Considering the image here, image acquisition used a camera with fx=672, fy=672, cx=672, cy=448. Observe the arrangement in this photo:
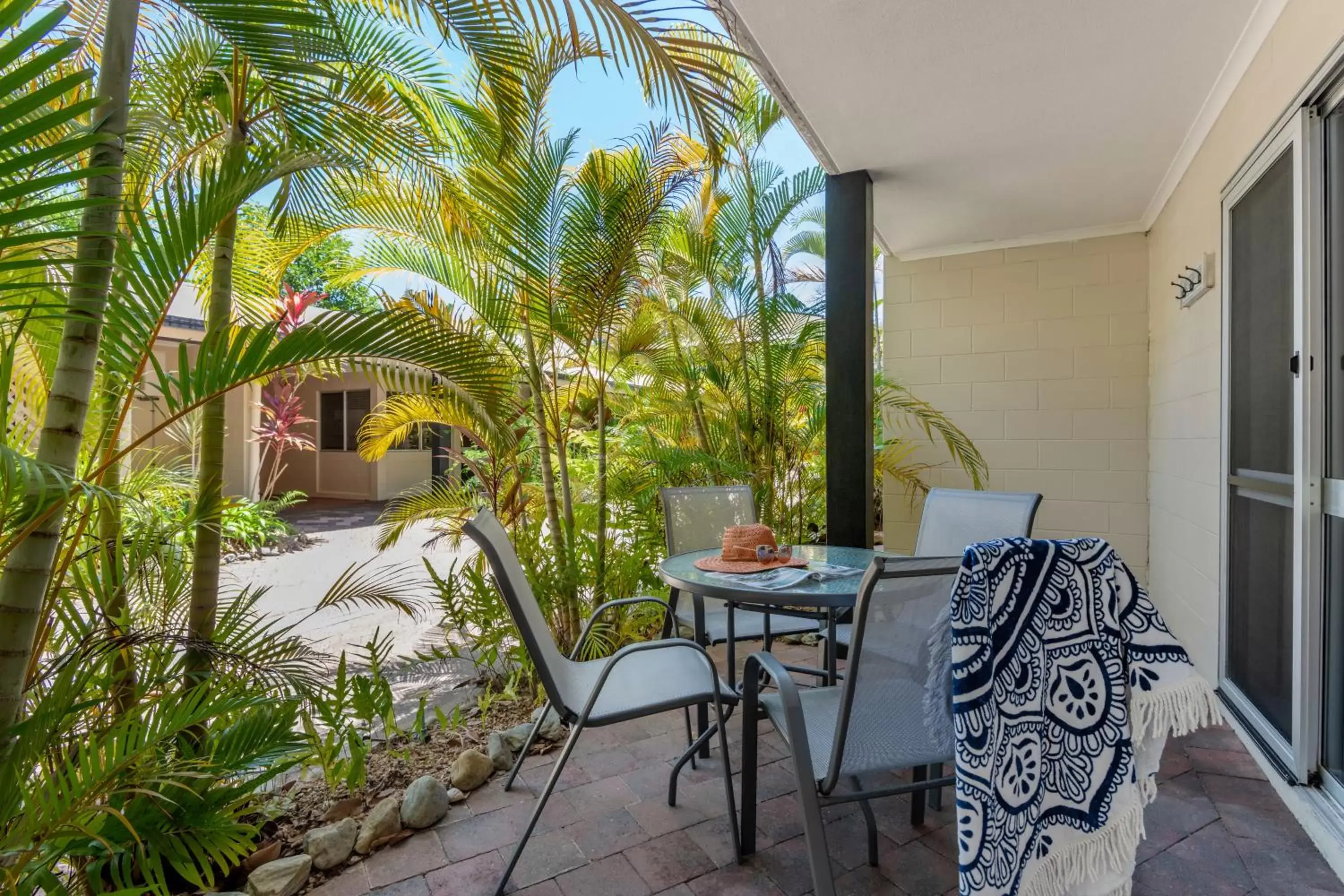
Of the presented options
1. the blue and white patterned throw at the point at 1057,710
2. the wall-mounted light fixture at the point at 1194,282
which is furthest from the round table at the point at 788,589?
the wall-mounted light fixture at the point at 1194,282

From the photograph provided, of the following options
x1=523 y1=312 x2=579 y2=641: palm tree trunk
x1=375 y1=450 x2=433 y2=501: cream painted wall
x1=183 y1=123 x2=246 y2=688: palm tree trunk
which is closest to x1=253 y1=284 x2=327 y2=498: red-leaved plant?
x1=523 y1=312 x2=579 y2=641: palm tree trunk

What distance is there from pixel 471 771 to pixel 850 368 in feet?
7.77

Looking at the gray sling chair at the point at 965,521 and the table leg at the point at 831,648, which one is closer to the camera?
the table leg at the point at 831,648

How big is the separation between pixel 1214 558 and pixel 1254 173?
153 centimetres

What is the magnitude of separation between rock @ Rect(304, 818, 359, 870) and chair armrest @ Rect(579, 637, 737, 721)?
2.62 ft

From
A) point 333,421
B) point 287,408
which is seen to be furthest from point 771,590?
point 333,421

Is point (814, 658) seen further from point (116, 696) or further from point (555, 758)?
point (116, 696)

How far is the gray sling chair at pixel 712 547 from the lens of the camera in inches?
101

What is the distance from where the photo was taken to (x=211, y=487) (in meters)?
1.93

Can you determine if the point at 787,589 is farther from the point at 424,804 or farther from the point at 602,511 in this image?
the point at 602,511

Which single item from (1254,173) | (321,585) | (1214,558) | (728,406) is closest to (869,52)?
(1254,173)

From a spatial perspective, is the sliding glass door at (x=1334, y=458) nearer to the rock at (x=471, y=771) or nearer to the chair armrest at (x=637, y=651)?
the chair armrest at (x=637, y=651)

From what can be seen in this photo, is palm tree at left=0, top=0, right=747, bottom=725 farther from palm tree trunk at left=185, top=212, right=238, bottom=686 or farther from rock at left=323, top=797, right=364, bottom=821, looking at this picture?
rock at left=323, top=797, right=364, bottom=821

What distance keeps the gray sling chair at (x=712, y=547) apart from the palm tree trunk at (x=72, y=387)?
1821mm
